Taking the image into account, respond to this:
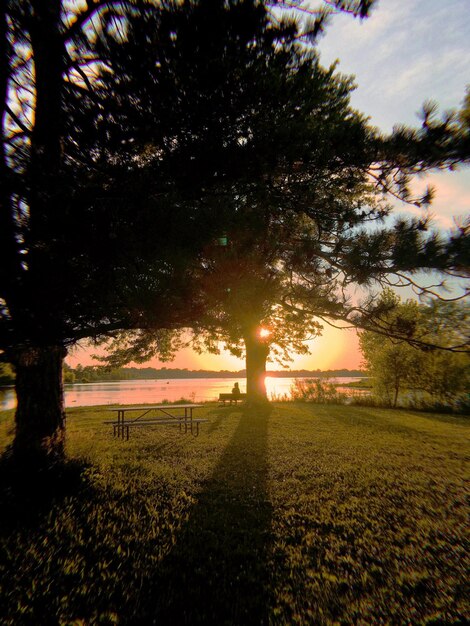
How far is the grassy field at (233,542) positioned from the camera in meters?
2.56

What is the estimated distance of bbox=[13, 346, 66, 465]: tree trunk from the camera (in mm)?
5023

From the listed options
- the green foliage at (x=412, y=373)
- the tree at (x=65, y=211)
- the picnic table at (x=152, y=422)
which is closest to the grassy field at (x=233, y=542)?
the tree at (x=65, y=211)

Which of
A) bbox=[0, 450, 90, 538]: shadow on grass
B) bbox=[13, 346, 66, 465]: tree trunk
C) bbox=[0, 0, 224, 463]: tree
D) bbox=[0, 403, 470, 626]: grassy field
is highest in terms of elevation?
bbox=[0, 0, 224, 463]: tree

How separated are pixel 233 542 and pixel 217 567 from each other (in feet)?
1.66

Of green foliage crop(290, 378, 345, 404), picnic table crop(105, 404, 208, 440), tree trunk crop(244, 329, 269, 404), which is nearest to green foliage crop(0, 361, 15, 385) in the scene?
picnic table crop(105, 404, 208, 440)

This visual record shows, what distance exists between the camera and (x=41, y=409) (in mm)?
5293

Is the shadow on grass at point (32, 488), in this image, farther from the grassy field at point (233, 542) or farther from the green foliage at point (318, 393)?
the green foliage at point (318, 393)

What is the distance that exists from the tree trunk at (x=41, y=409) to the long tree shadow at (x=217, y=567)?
267cm

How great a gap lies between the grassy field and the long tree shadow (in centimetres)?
1

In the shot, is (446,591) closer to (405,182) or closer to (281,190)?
(281,190)

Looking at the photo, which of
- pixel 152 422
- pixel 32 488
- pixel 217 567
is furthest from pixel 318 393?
pixel 217 567

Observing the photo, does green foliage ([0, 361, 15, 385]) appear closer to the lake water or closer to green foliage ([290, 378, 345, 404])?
the lake water

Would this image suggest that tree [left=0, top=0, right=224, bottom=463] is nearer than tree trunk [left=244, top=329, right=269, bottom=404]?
Yes

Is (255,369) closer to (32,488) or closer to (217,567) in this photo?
(32,488)
